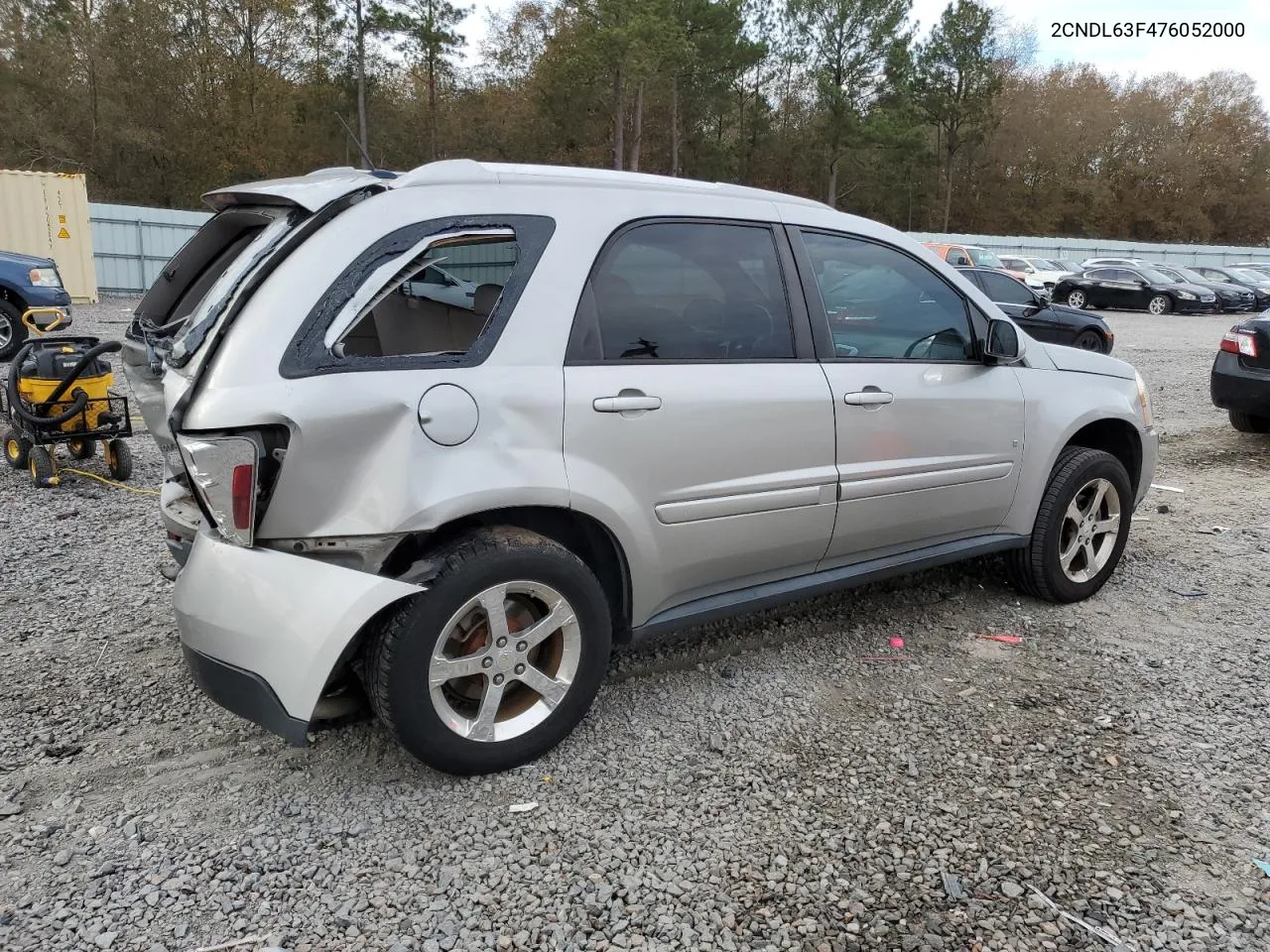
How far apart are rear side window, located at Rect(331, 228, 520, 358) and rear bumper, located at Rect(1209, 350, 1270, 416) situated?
7537mm

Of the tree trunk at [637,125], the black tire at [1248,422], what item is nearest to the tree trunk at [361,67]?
the tree trunk at [637,125]

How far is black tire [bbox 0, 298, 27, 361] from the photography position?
36.6 ft

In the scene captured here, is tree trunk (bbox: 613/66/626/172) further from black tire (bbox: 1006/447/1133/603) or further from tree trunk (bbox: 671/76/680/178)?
black tire (bbox: 1006/447/1133/603)

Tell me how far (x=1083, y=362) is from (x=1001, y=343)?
0.73 m

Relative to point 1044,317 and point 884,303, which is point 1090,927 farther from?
point 1044,317

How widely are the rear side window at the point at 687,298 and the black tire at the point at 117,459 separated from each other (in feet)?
15.2

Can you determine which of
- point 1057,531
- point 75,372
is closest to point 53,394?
point 75,372

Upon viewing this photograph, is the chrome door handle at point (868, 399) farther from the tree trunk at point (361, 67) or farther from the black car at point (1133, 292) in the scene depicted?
the tree trunk at point (361, 67)

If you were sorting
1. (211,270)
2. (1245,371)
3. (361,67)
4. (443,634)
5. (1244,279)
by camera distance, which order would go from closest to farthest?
(443,634), (211,270), (1245,371), (1244,279), (361,67)

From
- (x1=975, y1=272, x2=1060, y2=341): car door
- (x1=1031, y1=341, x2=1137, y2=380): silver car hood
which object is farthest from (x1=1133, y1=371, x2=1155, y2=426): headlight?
(x1=975, y1=272, x2=1060, y2=341): car door

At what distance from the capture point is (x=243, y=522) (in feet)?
8.36

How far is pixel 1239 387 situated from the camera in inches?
321

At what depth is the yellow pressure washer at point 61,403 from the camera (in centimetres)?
586

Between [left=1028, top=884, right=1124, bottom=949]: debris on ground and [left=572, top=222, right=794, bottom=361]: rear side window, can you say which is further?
[left=572, top=222, right=794, bottom=361]: rear side window
